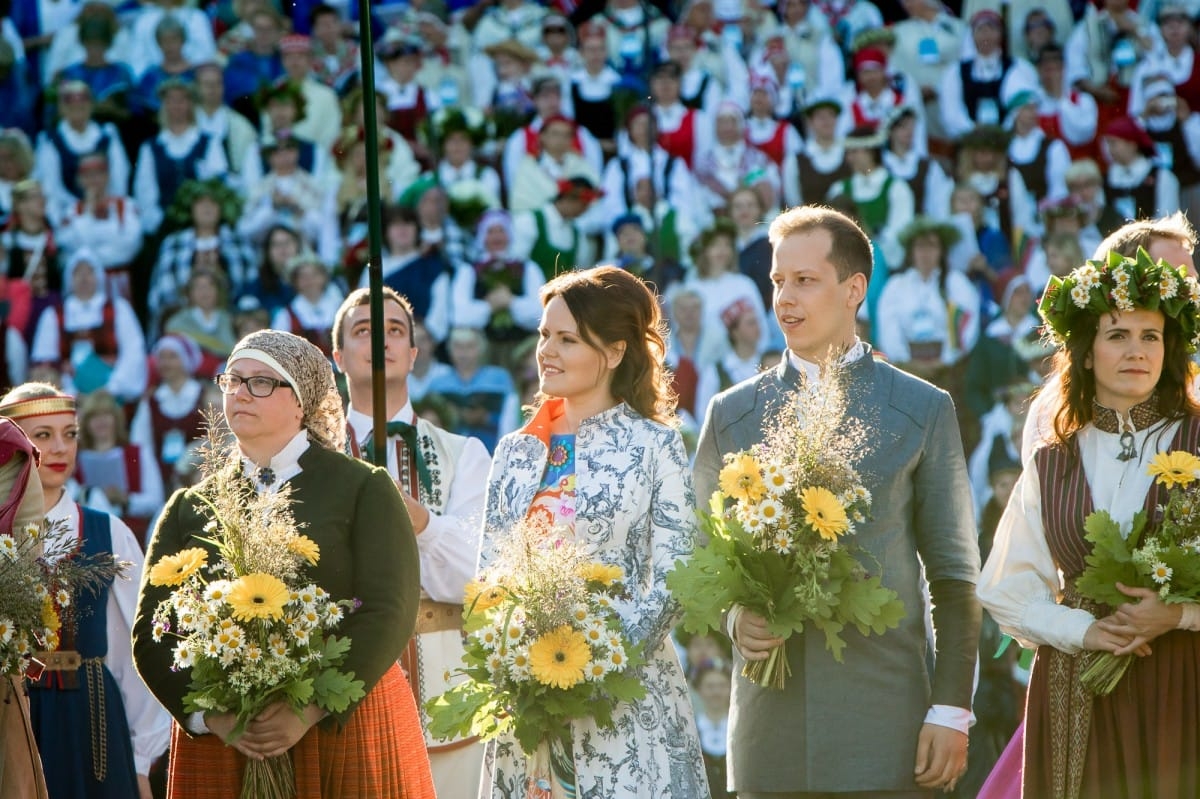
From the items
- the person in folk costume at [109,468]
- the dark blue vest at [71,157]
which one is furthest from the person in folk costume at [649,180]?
the dark blue vest at [71,157]

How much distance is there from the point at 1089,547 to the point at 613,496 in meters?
1.14

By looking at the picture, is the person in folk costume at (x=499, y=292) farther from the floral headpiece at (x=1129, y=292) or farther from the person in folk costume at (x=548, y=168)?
the floral headpiece at (x=1129, y=292)

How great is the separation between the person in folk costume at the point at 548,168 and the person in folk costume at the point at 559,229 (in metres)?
0.06

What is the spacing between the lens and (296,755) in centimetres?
418

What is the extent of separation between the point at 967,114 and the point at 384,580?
7.61 meters

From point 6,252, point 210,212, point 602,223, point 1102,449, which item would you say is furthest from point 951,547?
point 6,252

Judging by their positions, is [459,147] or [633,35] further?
[633,35]

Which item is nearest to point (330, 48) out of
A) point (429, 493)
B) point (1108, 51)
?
point (1108, 51)

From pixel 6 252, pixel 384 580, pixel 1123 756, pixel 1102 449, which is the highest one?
pixel 6 252

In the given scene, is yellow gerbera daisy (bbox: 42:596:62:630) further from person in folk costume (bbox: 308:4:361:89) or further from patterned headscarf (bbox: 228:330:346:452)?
person in folk costume (bbox: 308:4:361:89)

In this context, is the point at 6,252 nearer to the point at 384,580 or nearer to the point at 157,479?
the point at 157,479

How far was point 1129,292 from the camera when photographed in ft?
13.9

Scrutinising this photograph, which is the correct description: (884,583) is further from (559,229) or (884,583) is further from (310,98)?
(310,98)

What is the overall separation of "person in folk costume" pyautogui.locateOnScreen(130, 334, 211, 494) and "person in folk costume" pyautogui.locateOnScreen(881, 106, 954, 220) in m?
4.43
